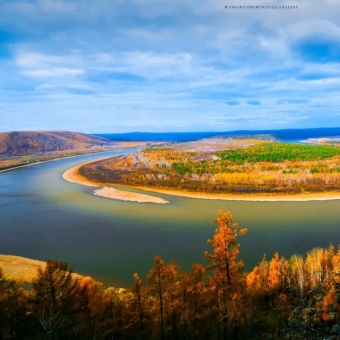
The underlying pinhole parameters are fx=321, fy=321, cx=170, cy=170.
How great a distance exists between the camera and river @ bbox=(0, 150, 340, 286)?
1216 inches

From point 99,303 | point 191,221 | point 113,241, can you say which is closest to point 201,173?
point 191,221

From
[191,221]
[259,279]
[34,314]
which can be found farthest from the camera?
[191,221]

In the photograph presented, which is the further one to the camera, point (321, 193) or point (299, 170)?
point (299, 170)

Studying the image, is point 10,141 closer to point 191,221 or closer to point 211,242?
point 191,221

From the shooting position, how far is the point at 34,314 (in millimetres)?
15797

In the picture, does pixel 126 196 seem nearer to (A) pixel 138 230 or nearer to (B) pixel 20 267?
(A) pixel 138 230

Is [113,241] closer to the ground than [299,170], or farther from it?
closer to the ground

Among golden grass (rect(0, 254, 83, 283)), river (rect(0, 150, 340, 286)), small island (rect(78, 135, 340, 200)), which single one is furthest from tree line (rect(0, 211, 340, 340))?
small island (rect(78, 135, 340, 200))

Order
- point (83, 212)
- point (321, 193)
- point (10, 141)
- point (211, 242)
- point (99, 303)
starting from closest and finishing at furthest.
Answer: point (211, 242), point (99, 303), point (83, 212), point (321, 193), point (10, 141)

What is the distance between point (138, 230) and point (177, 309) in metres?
23.5

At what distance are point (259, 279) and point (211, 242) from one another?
905cm

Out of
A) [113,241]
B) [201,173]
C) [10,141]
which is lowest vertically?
[113,241]

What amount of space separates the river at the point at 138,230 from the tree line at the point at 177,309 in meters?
9.00

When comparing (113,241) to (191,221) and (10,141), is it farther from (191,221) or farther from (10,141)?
(10,141)
